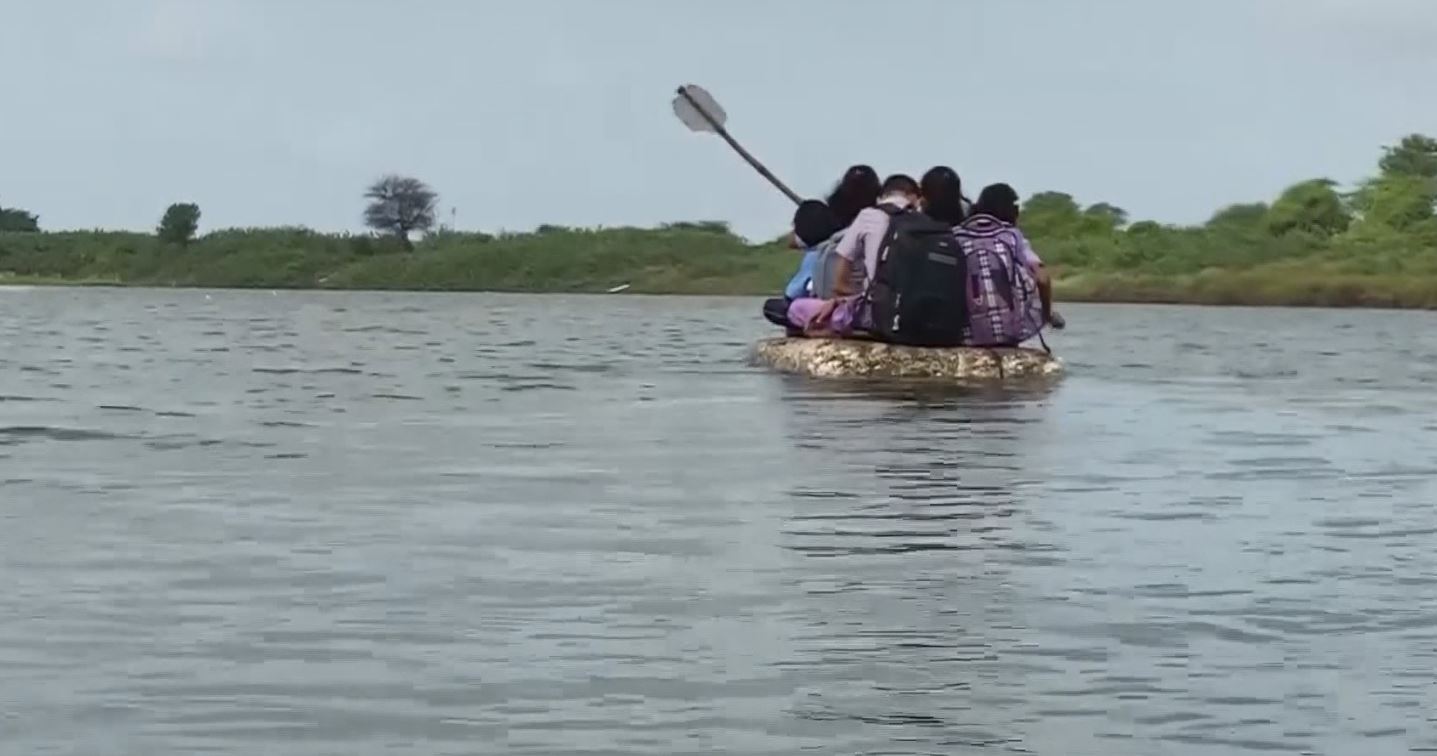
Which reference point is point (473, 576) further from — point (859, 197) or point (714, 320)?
point (714, 320)

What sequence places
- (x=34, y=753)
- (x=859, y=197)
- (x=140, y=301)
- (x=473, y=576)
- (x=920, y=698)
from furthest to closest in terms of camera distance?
(x=140, y=301) < (x=859, y=197) < (x=473, y=576) < (x=920, y=698) < (x=34, y=753)

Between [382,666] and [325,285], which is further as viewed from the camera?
[325,285]

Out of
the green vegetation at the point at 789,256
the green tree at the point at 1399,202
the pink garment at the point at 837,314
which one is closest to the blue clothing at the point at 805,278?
the pink garment at the point at 837,314

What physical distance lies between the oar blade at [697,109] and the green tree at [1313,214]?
50.5m

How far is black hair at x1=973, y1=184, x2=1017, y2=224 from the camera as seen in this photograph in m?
23.4

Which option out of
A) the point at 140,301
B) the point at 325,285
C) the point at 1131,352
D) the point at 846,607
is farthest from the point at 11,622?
the point at 325,285

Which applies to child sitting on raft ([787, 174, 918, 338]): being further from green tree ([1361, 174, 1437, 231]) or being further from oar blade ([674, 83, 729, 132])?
green tree ([1361, 174, 1437, 231])

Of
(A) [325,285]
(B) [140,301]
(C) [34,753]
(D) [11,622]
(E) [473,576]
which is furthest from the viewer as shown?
(A) [325,285]

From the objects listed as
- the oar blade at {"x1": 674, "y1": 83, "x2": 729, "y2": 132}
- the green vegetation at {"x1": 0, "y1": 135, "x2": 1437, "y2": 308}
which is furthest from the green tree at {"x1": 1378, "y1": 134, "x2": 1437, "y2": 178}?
the oar blade at {"x1": 674, "y1": 83, "x2": 729, "y2": 132}

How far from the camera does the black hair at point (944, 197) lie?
23094 mm

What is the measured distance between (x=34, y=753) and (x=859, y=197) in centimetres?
1840

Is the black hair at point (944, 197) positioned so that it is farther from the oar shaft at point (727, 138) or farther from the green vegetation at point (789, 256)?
the green vegetation at point (789, 256)

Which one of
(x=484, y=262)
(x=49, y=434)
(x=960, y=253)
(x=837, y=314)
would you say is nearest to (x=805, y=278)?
(x=837, y=314)

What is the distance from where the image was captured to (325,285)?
84.9m
